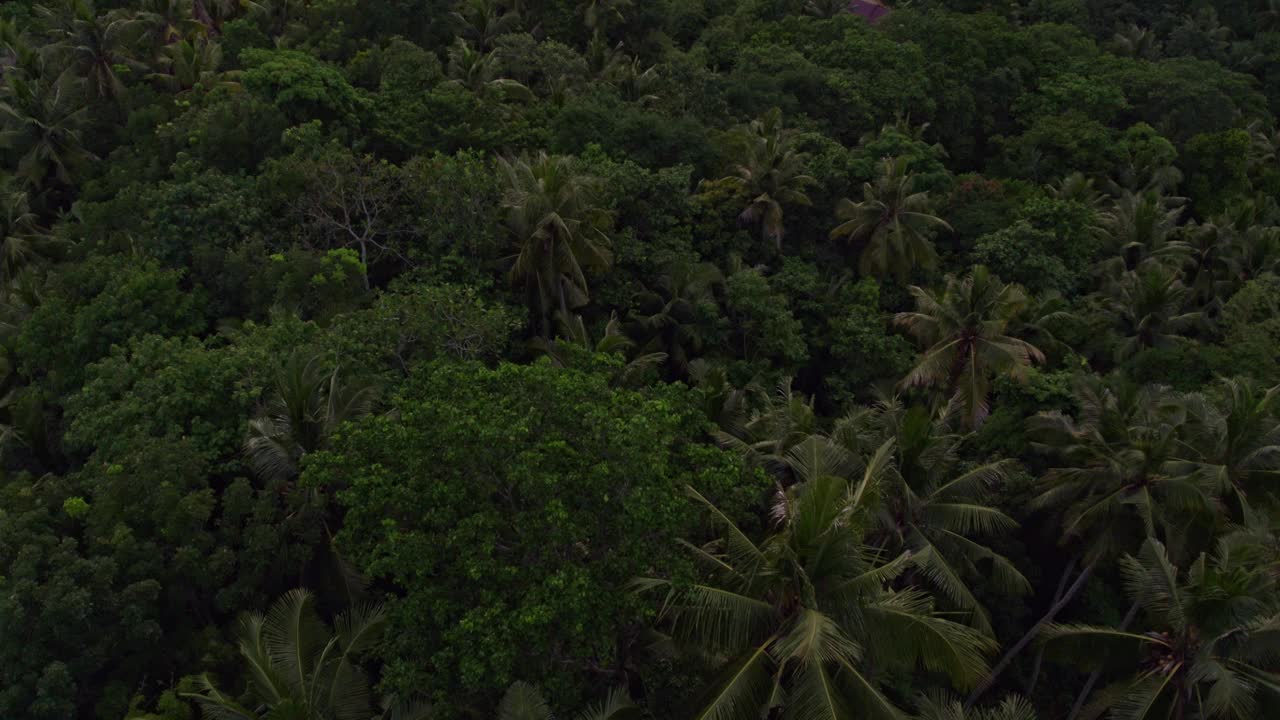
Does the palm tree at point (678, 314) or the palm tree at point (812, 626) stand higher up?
the palm tree at point (812, 626)

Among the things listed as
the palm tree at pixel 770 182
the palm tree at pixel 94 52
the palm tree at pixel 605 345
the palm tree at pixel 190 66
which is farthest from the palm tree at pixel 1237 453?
the palm tree at pixel 94 52

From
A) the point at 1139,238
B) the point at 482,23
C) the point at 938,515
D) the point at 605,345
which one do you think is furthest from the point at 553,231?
the point at 1139,238

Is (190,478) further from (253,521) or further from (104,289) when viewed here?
(104,289)

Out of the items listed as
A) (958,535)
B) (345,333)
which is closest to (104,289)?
(345,333)

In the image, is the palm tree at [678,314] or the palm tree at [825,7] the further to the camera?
the palm tree at [825,7]

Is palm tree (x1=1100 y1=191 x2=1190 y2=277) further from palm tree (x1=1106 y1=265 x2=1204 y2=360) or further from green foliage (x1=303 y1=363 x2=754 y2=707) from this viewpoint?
green foliage (x1=303 y1=363 x2=754 y2=707)

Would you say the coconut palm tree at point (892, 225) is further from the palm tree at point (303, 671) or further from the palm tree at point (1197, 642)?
the palm tree at point (303, 671)

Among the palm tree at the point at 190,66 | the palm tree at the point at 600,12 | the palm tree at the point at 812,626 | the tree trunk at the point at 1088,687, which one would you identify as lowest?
the tree trunk at the point at 1088,687

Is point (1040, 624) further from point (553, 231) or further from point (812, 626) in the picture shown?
point (553, 231)
